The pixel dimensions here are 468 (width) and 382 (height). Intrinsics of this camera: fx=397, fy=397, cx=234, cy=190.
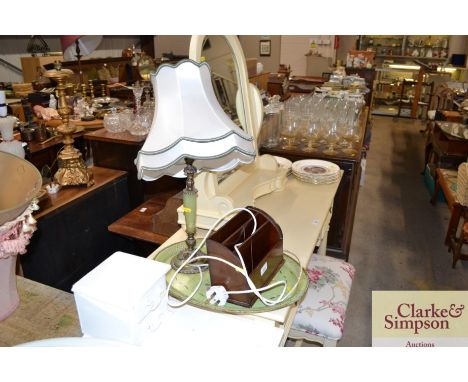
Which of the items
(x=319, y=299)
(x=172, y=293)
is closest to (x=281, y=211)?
(x=319, y=299)

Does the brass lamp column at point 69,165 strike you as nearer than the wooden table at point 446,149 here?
Yes

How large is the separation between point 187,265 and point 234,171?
21.7 inches

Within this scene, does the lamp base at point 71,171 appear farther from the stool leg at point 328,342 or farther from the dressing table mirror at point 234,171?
the stool leg at point 328,342

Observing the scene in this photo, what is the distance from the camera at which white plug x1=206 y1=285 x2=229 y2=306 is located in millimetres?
875

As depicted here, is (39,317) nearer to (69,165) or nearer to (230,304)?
(230,304)

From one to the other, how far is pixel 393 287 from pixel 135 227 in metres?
1.62

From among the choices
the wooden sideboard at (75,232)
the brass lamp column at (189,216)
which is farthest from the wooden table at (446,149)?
the brass lamp column at (189,216)

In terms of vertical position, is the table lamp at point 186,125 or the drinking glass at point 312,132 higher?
the table lamp at point 186,125

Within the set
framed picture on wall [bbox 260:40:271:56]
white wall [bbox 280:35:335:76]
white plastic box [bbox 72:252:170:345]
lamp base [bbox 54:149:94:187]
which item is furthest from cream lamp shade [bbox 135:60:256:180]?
framed picture on wall [bbox 260:40:271:56]

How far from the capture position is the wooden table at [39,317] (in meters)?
0.85

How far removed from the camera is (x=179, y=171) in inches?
40.6

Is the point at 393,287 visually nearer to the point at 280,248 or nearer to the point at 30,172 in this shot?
the point at 280,248

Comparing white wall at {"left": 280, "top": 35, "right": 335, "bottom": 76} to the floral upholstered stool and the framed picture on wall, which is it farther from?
the floral upholstered stool

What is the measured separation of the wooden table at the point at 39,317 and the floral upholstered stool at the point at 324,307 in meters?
0.81
